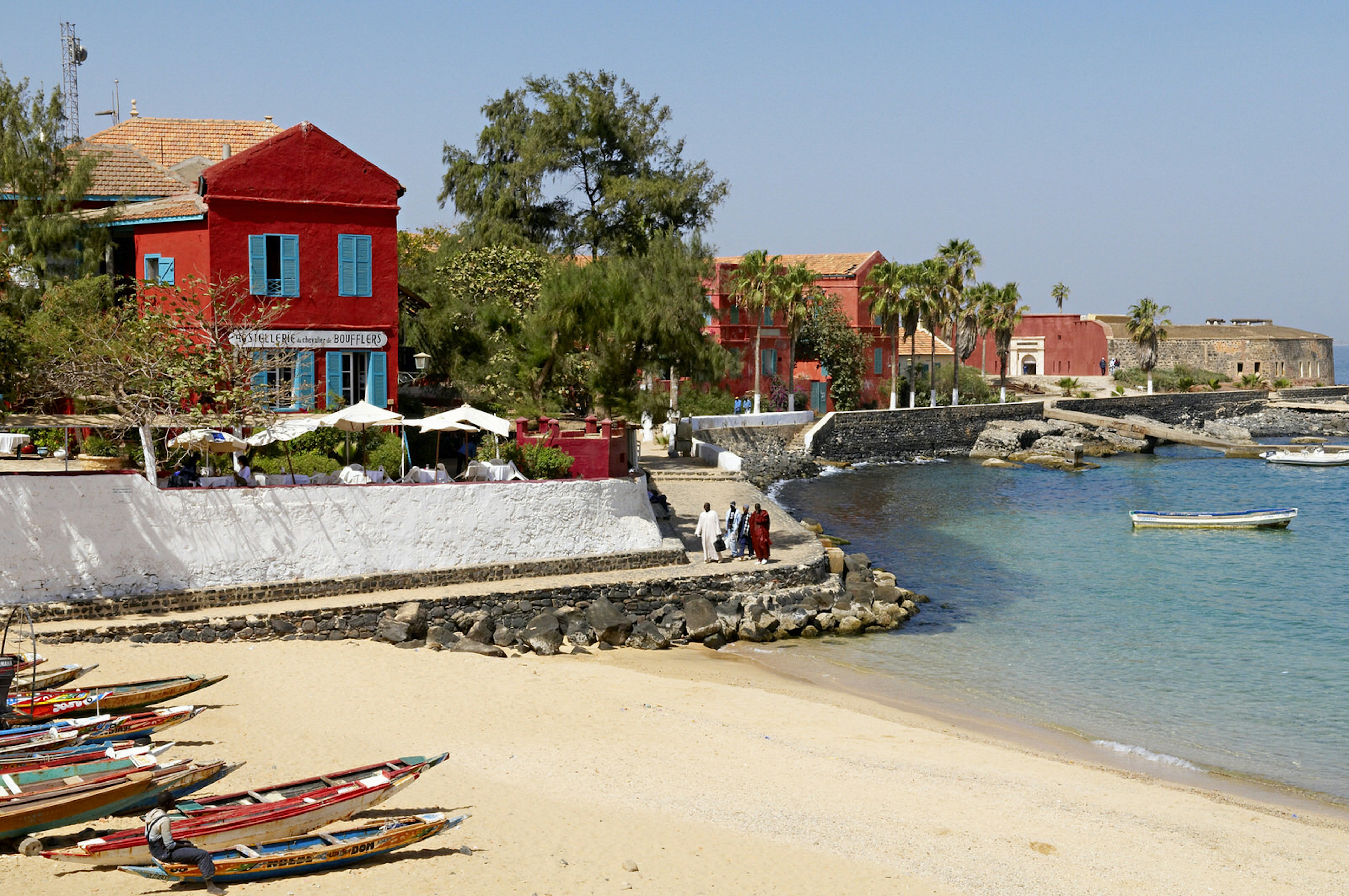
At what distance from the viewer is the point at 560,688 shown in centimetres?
1797

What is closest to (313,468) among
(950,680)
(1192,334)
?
(950,680)

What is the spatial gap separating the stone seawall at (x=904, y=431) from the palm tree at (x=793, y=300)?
8.80ft

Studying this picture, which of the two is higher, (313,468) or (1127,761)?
(313,468)

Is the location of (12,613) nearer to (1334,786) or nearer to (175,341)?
(175,341)

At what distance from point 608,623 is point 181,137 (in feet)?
101

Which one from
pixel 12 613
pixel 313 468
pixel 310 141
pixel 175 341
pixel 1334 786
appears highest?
pixel 310 141

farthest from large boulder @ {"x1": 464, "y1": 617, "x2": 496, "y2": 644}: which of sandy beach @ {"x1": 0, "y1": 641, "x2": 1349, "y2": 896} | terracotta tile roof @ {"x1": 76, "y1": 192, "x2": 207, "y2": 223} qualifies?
terracotta tile roof @ {"x1": 76, "y1": 192, "x2": 207, "y2": 223}

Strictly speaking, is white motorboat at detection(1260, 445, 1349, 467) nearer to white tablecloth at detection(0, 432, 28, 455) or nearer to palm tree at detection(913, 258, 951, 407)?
palm tree at detection(913, 258, 951, 407)

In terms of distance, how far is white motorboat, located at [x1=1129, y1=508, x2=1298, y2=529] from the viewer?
38.3 meters

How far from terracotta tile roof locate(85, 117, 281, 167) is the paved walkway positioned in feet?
67.8

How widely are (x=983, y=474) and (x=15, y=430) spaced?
133 feet

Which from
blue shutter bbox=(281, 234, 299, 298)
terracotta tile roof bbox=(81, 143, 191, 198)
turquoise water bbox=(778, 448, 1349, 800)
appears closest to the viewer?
turquoise water bbox=(778, 448, 1349, 800)

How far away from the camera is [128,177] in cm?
3372

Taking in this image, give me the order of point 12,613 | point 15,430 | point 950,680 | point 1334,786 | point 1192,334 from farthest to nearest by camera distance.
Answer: point 1192,334 → point 15,430 → point 950,680 → point 12,613 → point 1334,786
